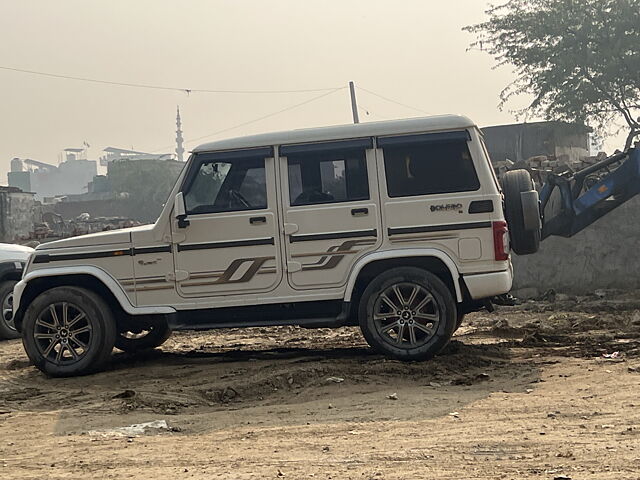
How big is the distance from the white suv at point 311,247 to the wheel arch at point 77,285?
19 millimetres

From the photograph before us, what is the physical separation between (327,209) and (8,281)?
607 cm

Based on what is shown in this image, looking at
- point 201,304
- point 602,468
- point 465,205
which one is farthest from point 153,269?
point 602,468

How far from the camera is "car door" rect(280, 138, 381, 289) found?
816 cm

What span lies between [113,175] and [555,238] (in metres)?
41.5

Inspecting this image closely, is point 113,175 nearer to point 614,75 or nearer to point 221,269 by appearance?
point 614,75

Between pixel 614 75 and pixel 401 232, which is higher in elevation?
pixel 614 75

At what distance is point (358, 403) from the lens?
6.84 m

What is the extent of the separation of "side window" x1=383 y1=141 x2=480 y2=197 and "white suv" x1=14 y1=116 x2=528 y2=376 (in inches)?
0.5

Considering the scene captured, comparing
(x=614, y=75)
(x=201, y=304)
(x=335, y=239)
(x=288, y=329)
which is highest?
(x=614, y=75)

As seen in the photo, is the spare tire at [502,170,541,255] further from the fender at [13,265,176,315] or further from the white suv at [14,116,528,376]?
the fender at [13,265,176,315]

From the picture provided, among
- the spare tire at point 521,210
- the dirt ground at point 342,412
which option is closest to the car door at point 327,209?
the dirt ground at point 342,412

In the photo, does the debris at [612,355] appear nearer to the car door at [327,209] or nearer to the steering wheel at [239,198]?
the car door at [327,209]

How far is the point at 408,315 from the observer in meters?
8.10

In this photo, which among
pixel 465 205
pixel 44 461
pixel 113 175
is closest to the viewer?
pixel 44 461
